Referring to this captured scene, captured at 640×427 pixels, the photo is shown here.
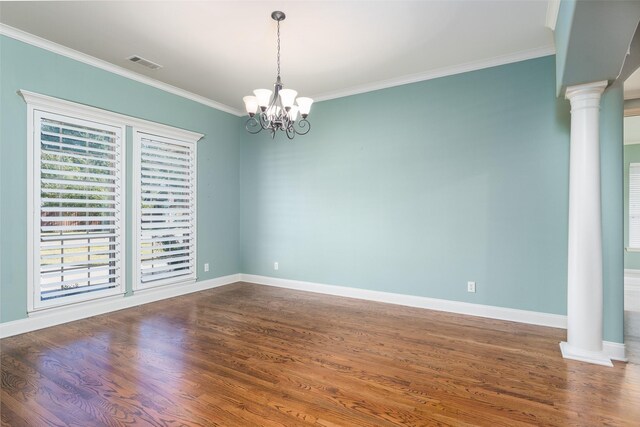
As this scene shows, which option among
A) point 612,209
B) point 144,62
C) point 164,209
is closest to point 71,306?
point 164,209

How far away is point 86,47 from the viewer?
3506 mm

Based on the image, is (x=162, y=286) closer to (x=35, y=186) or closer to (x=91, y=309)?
(x=91, y=309)

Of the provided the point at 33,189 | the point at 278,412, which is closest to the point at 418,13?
the point at 278,412

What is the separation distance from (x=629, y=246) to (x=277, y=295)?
7280 mm

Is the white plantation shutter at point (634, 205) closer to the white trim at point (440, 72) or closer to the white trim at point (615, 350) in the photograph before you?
the white trim at point (440, 72)

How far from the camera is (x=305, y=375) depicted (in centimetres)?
245

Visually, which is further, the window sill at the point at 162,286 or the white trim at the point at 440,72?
the window sill at the point at 162,286

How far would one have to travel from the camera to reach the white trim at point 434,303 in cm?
352

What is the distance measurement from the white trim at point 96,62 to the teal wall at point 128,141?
5 centimetres

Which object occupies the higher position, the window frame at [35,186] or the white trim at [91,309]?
the window frame at [35,186]

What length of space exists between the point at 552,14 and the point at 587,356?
2.96m

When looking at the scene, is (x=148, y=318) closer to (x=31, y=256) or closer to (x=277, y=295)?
(x=31, y=256)

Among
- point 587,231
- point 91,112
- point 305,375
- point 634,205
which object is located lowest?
point 305,375

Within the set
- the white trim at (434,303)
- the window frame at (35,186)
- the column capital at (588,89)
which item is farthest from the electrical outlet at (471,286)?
the window frame at (35,186)
